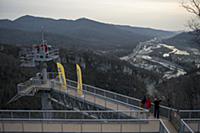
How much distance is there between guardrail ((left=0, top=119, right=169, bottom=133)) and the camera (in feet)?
56.7

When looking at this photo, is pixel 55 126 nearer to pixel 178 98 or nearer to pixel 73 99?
pixel 73 99

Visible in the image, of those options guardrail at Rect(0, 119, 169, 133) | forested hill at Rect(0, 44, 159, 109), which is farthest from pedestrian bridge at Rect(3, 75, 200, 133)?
forested hill at Rect(0, 44, 159, 109)

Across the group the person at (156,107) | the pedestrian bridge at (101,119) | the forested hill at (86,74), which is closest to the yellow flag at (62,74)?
the pedestrian bridge at (101,119)

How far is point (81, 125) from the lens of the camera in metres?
17.3

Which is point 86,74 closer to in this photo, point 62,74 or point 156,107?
point 62,74

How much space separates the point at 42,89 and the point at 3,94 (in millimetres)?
45686

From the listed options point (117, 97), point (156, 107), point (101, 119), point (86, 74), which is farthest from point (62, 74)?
point (86, 74)

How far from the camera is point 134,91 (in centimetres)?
9112

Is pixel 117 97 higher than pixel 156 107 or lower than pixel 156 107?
lower

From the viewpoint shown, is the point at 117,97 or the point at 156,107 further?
the point at 117,97

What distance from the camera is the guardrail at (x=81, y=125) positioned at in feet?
56.7

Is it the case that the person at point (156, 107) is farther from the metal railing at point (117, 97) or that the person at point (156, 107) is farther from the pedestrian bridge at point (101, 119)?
the metal railing at point (117, 97)

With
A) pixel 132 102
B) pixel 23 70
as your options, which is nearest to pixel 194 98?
pixel 132 102

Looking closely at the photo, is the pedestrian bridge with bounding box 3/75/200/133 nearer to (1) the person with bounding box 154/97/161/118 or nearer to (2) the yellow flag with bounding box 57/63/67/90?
(1) the person with bounding box 154/97/161/118
